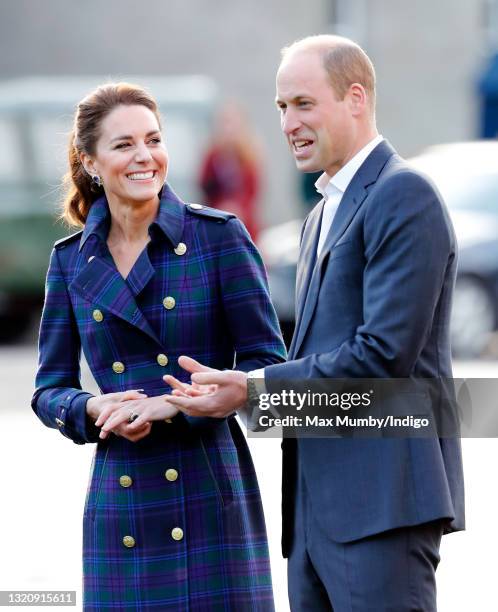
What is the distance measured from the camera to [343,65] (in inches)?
137

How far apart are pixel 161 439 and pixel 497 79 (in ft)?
66.4

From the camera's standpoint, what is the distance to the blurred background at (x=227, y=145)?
25.6ft

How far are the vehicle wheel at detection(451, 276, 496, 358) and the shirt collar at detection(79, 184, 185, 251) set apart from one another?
30.7 feet

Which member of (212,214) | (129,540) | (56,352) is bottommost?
(129,540)

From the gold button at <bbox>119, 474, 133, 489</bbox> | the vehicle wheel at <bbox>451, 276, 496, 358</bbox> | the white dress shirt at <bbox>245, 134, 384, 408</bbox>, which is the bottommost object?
the gold button at <bbox>119, 474, 133, 489</bbox>

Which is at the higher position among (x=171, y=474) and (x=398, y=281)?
(x=398, y=281)

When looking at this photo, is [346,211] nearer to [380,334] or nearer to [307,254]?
[307,254]

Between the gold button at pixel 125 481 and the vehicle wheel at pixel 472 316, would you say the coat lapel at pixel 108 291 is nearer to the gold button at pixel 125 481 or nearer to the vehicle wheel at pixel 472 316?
the gold button at pixel 125 481

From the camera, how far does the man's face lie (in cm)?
347

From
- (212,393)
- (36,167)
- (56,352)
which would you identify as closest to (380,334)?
(212,393)

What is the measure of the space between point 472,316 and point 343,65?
1002cm

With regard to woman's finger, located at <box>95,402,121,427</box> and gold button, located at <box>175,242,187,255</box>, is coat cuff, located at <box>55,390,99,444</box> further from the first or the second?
gold button, located at <box>175,242,187,255</box>

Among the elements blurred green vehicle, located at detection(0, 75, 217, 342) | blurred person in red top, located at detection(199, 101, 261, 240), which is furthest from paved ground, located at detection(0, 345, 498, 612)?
blurred green vehicle, located at detection(0, 75, 217, 342)

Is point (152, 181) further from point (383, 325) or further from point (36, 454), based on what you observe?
point (36, 454)
